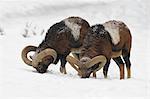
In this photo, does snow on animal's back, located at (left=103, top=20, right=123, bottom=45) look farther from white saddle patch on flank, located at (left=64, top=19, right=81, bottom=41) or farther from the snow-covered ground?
the snow-covered ground

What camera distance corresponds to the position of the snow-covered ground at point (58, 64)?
1040cm

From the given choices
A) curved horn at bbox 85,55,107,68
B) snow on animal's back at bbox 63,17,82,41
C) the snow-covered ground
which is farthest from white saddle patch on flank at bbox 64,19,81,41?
curved horn at bbox 85,55,107,68

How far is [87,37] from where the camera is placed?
12789 mm

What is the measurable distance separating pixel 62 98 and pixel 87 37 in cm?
312

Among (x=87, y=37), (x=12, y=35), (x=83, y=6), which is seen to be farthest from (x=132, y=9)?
(x=87, y=37)

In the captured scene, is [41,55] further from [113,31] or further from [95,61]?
[113,31]

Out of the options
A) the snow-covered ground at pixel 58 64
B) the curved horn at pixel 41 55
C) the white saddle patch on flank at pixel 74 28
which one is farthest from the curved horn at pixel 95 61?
the white saddle patch on flank at pixel 74 28

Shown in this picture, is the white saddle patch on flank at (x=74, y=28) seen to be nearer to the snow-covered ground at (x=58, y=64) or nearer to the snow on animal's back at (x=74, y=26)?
the snow on animal's back at (x=74, y=26)

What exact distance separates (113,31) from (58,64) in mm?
2513

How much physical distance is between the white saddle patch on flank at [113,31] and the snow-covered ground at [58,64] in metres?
0.89

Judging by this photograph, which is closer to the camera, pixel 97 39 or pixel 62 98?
pixel 62 98

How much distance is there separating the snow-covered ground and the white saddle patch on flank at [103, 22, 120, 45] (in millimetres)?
888

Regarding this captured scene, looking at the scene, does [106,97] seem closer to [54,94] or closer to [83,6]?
[54,94]

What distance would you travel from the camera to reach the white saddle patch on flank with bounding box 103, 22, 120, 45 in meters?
12.9
